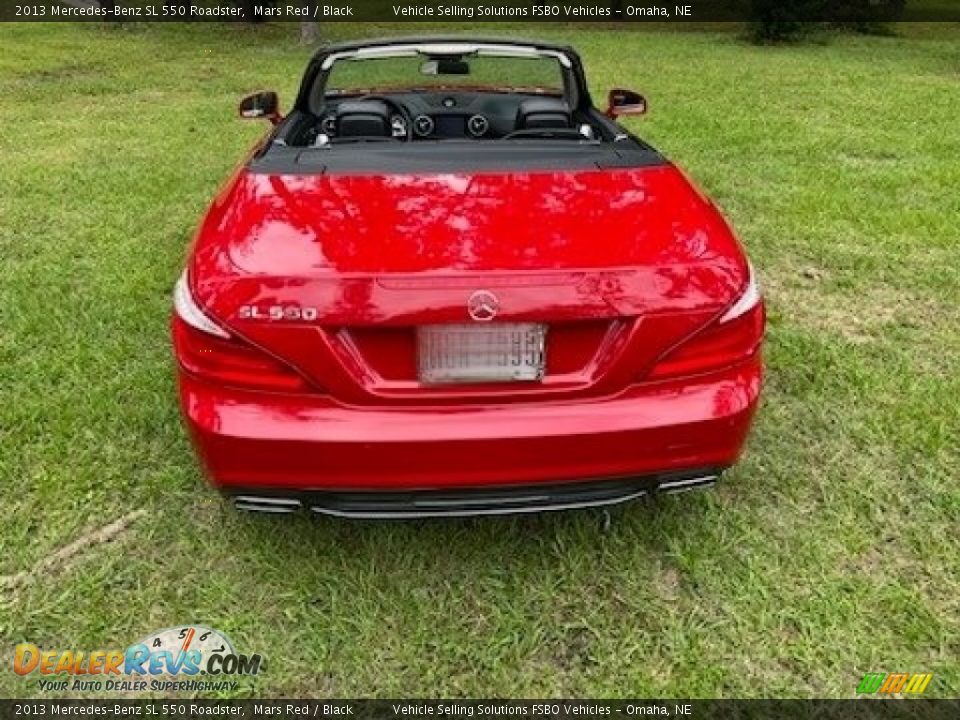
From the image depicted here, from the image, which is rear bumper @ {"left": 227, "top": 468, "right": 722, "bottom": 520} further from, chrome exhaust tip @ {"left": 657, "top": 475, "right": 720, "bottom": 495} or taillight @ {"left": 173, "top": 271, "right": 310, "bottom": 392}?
taillight @ {"left": 173, "top": 271, "right": 310, "bottom": 392}

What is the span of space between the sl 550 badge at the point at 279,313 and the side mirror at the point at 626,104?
247 cm

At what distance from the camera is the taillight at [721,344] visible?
6.66 feet

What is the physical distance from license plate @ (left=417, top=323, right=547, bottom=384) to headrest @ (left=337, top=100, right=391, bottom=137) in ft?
5.32

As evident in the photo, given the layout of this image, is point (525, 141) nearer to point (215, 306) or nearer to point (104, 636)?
point (215, 306)

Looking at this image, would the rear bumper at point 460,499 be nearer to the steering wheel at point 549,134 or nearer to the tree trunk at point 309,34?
the steering wheel at point 549,134

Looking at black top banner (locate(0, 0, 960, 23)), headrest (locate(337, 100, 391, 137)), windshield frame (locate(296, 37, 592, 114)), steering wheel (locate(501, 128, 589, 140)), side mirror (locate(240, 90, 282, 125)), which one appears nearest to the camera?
steering wheel (locate(501, 128, 589, 140))

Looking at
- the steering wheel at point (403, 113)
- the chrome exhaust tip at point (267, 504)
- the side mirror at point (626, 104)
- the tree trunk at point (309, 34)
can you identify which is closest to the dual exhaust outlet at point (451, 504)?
the chrome exhaust tip at point (267, 504)

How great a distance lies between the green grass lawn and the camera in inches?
85.0

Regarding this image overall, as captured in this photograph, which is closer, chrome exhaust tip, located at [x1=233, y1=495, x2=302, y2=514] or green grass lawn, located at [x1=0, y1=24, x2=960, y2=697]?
chrome exhaust tip, located at [x1=233, y1=495, x2=302, y2=514]

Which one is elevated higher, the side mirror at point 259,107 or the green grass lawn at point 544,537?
the side mirror at point 259,107

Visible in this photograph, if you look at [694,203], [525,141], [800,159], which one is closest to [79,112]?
[800,159]

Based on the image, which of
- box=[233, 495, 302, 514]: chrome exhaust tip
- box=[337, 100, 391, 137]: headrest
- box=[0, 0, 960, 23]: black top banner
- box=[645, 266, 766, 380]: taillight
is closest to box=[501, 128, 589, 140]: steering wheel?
box=[337, 100, 391, 137]: headrest

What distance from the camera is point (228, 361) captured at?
198cm

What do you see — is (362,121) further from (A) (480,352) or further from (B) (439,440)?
(B) (439,440)
